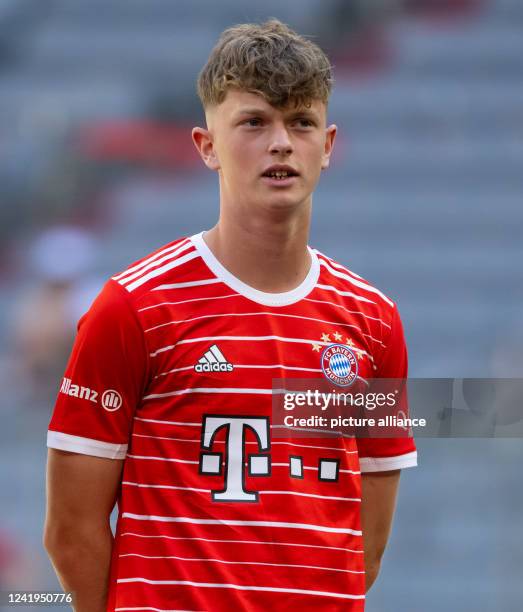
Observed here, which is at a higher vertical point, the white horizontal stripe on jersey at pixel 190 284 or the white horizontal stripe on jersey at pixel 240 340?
the white horizontal stripe on jersey at pixel 190 284

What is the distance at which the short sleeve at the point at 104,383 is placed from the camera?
1.95m

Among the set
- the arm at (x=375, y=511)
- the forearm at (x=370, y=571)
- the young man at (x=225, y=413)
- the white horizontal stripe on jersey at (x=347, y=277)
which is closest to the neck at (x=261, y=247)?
the young man at (x=225, y=413)

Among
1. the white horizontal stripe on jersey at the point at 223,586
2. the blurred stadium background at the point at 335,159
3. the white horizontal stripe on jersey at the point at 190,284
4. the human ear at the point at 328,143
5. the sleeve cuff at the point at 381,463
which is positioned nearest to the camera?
the white horizontal stripe on jersey at the point at 223,586

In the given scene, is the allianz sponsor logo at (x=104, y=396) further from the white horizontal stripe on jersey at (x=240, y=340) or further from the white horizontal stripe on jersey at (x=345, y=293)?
the white horizontal stripe on jersey at (x=345, y=293)

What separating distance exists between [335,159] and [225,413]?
19.8ft

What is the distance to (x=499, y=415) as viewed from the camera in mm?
2543

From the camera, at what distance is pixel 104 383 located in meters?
1.95

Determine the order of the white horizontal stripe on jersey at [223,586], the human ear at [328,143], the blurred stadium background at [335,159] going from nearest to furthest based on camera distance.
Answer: the white horizontal stripe on jersey at [223,586]
the human ear at [328,143]
the blurred stadium background at [335,159]

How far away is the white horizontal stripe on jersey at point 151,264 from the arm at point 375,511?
21.9 inches

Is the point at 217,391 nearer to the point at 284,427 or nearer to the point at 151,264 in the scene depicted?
the point at 284,427

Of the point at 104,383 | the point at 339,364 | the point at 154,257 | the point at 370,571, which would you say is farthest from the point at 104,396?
the point at 370,571

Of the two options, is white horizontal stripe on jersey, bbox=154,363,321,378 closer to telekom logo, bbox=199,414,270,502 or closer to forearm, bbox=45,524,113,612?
telekom logo, bbox=199,414,270,502

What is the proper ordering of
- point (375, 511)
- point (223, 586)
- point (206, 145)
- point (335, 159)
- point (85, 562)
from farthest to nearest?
point (335, 159), point (375, 511), point (206, 145), point (85, 562), point (223, 586)

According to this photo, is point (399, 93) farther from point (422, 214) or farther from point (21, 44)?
point (21, 44)
